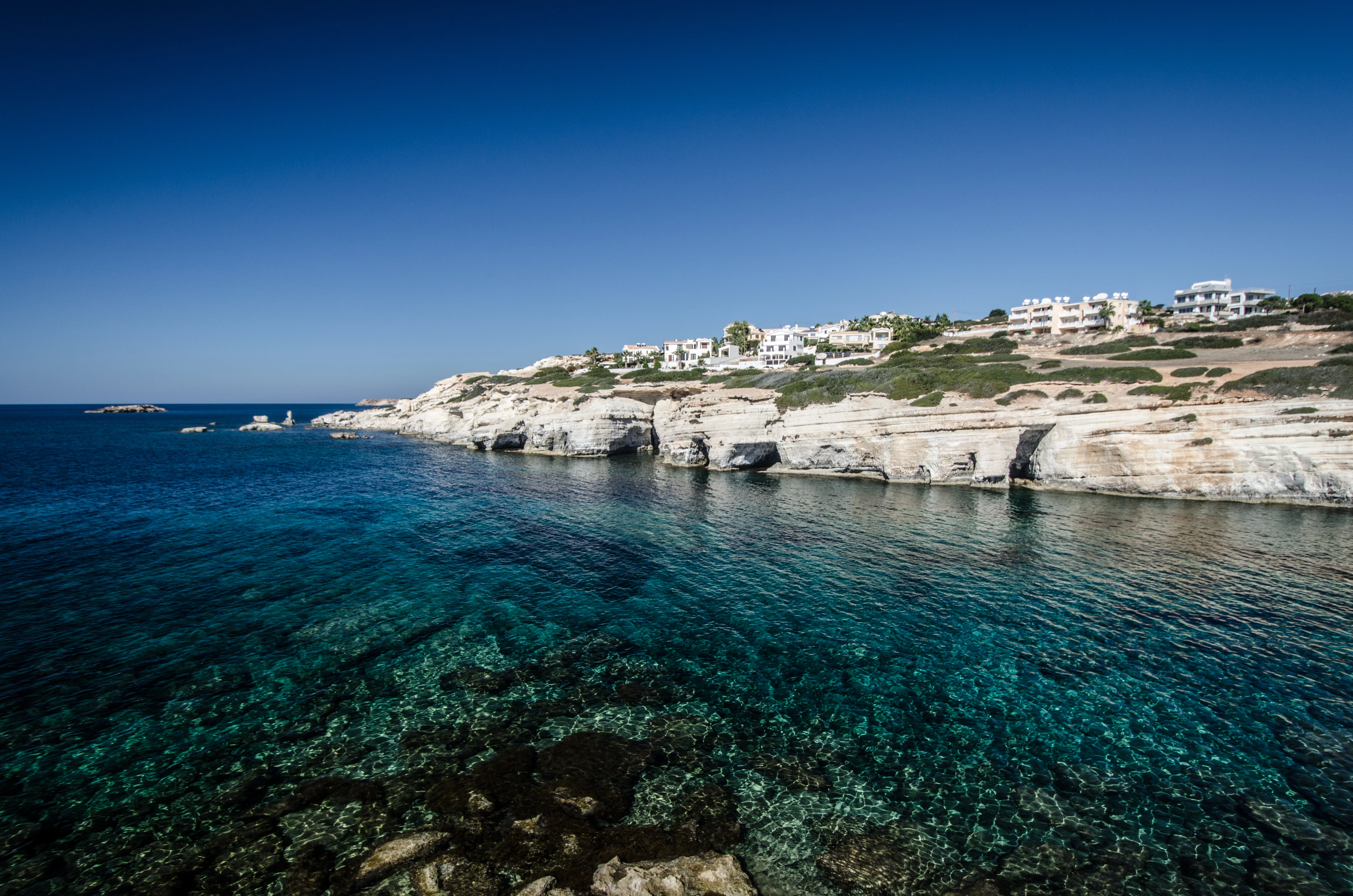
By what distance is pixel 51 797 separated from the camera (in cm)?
1105

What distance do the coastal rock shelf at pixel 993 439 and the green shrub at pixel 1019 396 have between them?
32.3 inches

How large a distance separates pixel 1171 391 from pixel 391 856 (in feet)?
174

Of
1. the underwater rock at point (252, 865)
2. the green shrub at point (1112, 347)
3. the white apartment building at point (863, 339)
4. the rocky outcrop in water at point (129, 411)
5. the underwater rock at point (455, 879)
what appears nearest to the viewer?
the underwater rock at point (455, 879)

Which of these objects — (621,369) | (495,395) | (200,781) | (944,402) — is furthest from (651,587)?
(621,369)

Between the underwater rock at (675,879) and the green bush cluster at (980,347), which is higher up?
the green bush cluster at (980,347)

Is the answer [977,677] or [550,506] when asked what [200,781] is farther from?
[550,506]

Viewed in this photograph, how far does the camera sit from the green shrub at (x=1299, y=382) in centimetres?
3700

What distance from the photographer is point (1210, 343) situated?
58.8 meters

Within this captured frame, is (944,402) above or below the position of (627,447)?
above

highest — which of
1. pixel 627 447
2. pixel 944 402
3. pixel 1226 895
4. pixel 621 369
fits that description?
pixel 621 369

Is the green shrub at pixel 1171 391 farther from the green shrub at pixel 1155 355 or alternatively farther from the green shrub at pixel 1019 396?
the green shrub at pixel 1155 355

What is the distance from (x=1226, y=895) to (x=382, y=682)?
18.1 meters

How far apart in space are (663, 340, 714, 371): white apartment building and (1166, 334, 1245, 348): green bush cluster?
60.2 meters

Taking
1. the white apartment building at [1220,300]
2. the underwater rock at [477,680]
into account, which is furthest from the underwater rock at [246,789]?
the white apartment building at [1220,300]
